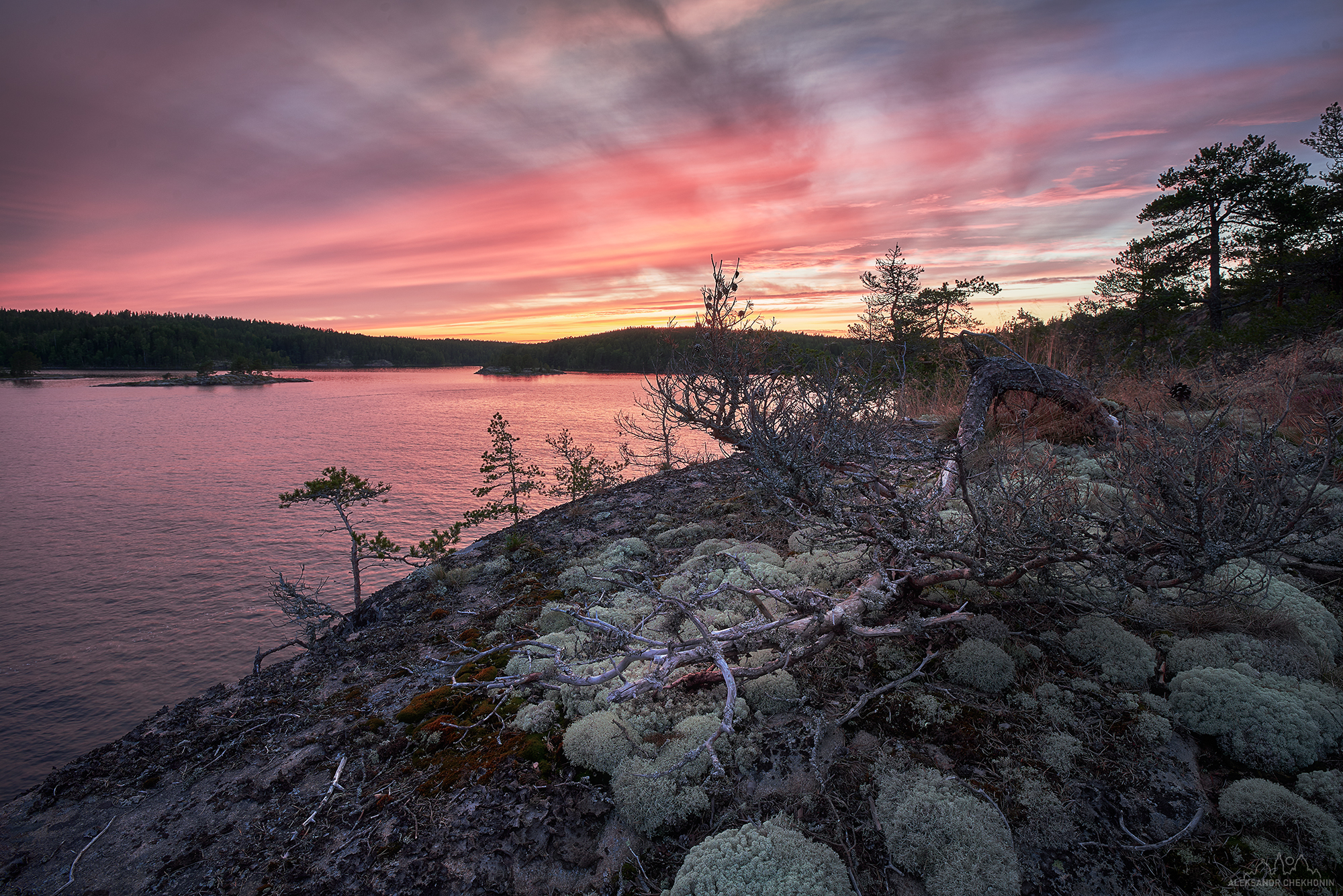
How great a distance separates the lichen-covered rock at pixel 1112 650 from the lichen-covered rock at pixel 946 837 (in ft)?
4.90

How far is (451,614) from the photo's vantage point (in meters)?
6.50

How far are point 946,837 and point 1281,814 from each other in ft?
4.81

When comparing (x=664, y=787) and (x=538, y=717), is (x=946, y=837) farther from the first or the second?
(x=538, y=717)

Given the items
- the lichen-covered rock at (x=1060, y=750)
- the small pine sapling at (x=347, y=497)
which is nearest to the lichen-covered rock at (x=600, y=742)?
the lichen-covered rock at (x=1060, y=750)

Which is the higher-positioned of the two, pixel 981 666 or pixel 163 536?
pixel 981 666

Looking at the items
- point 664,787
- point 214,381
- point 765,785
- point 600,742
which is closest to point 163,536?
point 600,742

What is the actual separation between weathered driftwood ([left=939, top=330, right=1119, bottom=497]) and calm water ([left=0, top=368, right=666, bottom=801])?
11.0 meters

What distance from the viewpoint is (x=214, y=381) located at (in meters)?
75.2

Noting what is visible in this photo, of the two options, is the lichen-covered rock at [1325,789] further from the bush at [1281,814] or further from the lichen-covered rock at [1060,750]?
the lichen-covered rock at [1060,750]

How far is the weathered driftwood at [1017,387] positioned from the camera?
659 cm

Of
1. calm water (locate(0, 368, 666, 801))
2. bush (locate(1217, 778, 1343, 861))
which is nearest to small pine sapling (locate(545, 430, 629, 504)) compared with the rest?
calm water (locate(0, 368, 666, 801))

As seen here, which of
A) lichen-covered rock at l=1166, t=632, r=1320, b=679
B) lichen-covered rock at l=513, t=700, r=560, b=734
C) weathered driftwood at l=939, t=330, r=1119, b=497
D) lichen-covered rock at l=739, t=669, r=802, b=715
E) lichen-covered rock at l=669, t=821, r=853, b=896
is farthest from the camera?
weathered driftwood at l=939, t=330, r=1119, b=497

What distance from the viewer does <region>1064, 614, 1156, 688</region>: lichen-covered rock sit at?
330 centimetres

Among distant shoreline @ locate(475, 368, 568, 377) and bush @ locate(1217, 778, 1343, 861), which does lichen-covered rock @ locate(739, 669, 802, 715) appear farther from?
distant shoreline @ locate(475, 368, 568, 377)
